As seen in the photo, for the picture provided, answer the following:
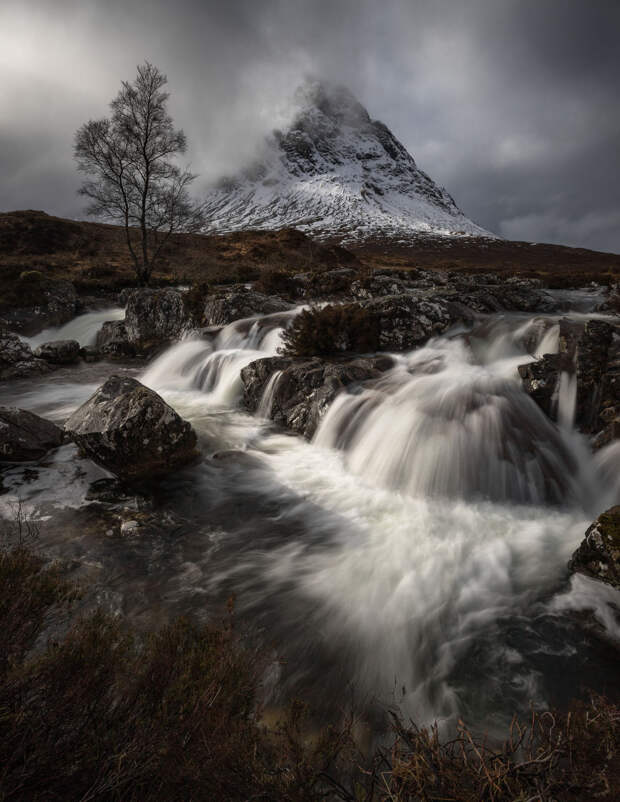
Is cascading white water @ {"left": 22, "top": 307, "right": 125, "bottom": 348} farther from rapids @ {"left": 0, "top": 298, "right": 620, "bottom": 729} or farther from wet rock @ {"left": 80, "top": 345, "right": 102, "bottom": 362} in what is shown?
rapids @ {"left": 0, "top": 298, "right": 620, "bottom": 729}

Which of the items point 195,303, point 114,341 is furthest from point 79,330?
point 195,303

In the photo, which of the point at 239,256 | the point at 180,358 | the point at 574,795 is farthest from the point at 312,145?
the point at 574,795

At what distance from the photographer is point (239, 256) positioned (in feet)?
112

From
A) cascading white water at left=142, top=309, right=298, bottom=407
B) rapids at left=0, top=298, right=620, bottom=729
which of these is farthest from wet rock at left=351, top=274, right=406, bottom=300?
rapids at left=0, top=298, right=620, bottom=729

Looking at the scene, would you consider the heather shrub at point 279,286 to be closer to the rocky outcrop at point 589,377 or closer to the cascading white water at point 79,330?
the cascading white water at point 79,330

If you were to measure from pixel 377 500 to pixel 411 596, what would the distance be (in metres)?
1.90

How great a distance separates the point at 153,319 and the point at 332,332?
30.5 ft

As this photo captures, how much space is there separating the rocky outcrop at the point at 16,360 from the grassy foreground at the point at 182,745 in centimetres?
1279

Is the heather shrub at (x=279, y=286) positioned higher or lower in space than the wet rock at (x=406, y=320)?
higher

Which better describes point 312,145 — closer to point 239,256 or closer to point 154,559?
point 239,256

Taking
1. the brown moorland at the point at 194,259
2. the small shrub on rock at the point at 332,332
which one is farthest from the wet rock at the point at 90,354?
the small shrub on rock at the point at 332,332

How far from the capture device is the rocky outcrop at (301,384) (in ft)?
26.2

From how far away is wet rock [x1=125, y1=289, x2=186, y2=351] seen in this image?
1562 centimetres

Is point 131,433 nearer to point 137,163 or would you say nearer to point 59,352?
point 59,352
